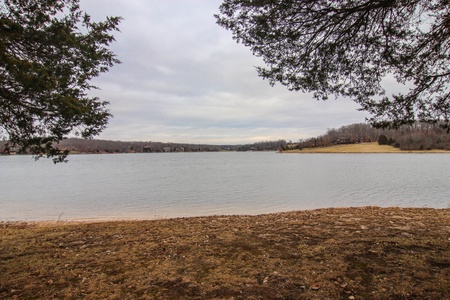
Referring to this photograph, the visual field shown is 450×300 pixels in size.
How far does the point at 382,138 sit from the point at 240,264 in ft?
396

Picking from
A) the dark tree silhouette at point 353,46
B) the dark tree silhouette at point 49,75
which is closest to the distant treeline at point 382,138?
the dark tree silhouette at point 353,46

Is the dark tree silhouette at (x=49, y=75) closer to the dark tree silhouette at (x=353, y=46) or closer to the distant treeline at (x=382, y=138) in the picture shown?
the dark tree silhouette at (x=353, y=46)

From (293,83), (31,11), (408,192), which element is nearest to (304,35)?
(293,83)

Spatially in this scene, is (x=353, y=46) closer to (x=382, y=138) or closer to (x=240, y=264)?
(x=240, y=264)

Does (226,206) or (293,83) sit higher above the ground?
(293,83)

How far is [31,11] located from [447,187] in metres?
27.1

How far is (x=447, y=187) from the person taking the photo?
71.5 feet

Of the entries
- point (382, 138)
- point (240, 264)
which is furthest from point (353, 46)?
point (382, 138)

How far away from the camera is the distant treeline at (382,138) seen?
87300 millimetres

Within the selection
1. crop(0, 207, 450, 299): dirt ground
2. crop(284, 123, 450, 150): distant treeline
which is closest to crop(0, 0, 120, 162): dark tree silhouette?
crop(0, 207, 450, 299): dirt ground

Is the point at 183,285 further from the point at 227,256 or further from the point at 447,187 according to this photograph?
the point at 447,187

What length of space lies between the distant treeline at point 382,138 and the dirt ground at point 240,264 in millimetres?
68604

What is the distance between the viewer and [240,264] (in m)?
4.69

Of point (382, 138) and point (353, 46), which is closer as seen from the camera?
point (353, 46)
